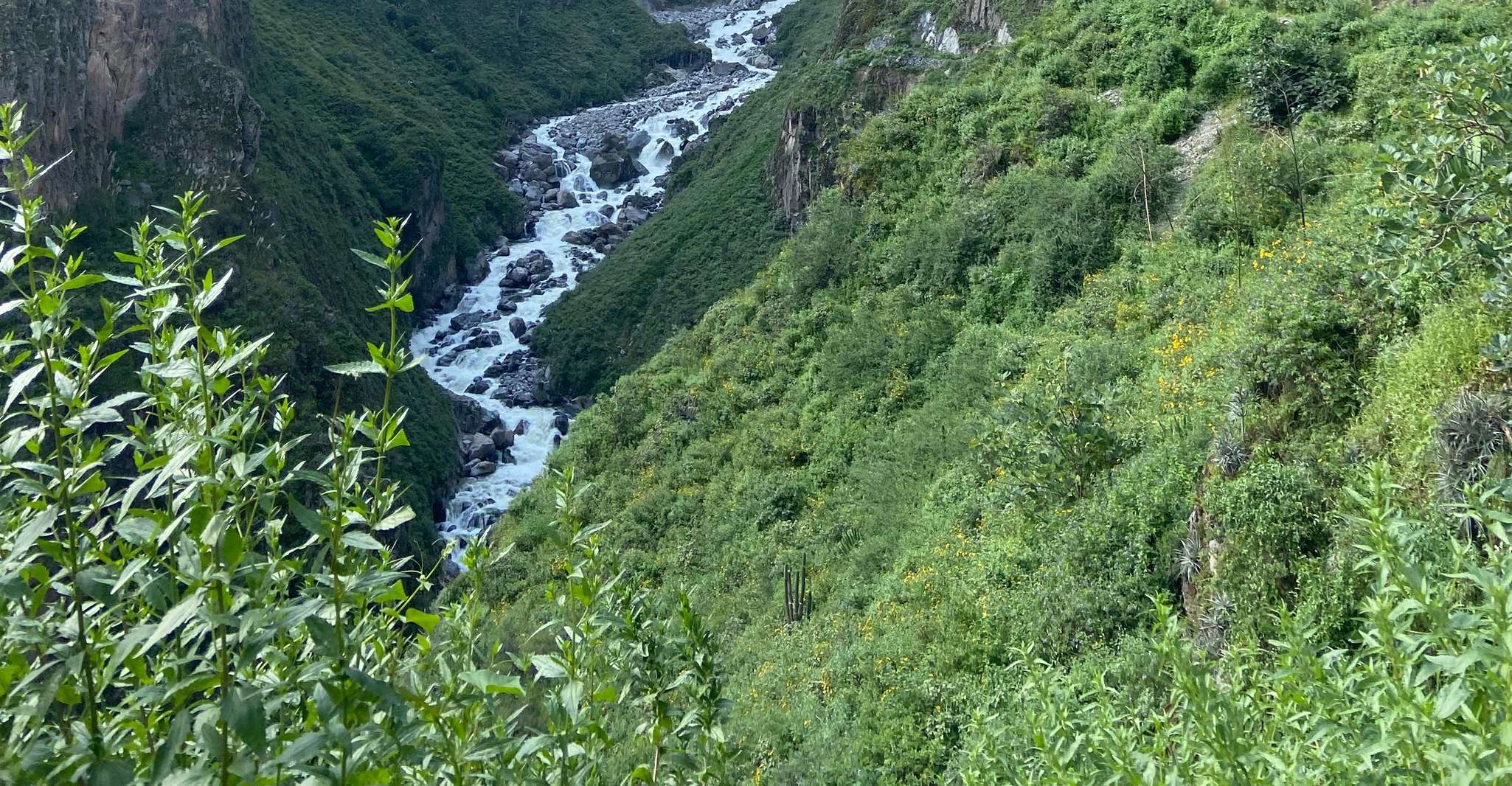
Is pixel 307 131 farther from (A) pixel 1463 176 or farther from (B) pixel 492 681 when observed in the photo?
(B) pixel 492 681

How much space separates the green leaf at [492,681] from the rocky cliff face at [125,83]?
43567 mm

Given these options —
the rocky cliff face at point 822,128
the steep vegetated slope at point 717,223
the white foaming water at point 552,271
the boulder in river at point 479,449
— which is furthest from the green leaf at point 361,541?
the boulder in river at point 479,449

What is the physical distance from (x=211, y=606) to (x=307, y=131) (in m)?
67.1

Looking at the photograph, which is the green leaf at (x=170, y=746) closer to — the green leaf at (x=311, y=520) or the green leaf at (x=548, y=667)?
the green leaf at (x=311, y=520)

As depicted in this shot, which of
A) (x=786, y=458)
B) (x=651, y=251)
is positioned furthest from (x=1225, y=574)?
(x=651, y=251)

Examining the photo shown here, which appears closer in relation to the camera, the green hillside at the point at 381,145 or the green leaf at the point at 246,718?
the green leaf at the point at 246,718

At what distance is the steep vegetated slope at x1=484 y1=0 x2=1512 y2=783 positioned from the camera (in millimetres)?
5688

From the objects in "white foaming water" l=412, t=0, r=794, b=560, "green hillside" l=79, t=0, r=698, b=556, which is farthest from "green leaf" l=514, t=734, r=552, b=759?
"white foaming water" l=412, t=0, r=794, b=560

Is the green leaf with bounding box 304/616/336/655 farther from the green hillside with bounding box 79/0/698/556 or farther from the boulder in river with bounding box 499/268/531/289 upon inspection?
the boulder in river with bounding box 499/268/531/289

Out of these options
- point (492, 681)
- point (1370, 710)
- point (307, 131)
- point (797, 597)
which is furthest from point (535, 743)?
point (307, 131)

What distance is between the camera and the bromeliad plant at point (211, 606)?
5.22 feet

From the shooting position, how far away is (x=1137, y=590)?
21.7 ft

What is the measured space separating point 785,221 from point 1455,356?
31.0m

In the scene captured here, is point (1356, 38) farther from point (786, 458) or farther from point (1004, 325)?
point (786, 458)
